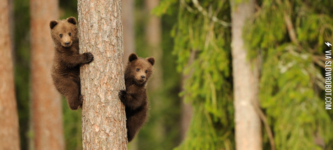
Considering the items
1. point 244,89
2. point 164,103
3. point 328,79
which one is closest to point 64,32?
point 244,89

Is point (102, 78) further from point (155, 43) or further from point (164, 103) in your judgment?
point (155, 43)

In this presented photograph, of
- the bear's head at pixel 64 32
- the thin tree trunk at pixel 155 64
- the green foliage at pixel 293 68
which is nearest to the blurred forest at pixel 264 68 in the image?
Answer: the green foliage at pixel 293 68

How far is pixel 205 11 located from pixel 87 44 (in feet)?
13.6

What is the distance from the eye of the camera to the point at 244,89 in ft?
25.8

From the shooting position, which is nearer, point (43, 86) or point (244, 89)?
point (244, 89)

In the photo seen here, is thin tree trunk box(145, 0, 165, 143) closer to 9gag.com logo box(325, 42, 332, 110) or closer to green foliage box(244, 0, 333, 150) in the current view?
green foliage box(244, 0, 333, 150)

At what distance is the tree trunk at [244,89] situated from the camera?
Answer: 310 inches

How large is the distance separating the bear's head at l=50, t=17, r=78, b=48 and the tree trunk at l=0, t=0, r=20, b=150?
2.82m

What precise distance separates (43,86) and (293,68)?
6.17m

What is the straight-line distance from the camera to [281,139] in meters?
7.45

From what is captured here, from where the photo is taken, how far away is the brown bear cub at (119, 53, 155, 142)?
5215mm

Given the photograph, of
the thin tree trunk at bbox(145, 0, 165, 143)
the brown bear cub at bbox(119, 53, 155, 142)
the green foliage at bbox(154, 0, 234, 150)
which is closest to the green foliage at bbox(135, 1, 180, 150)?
the thin tree trunk at bbox(145, 0, 165, 143)

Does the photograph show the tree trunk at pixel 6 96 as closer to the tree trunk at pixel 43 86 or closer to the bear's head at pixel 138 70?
the tree trunk at pixel 43 86

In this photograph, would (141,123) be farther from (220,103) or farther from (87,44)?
(220,103)
